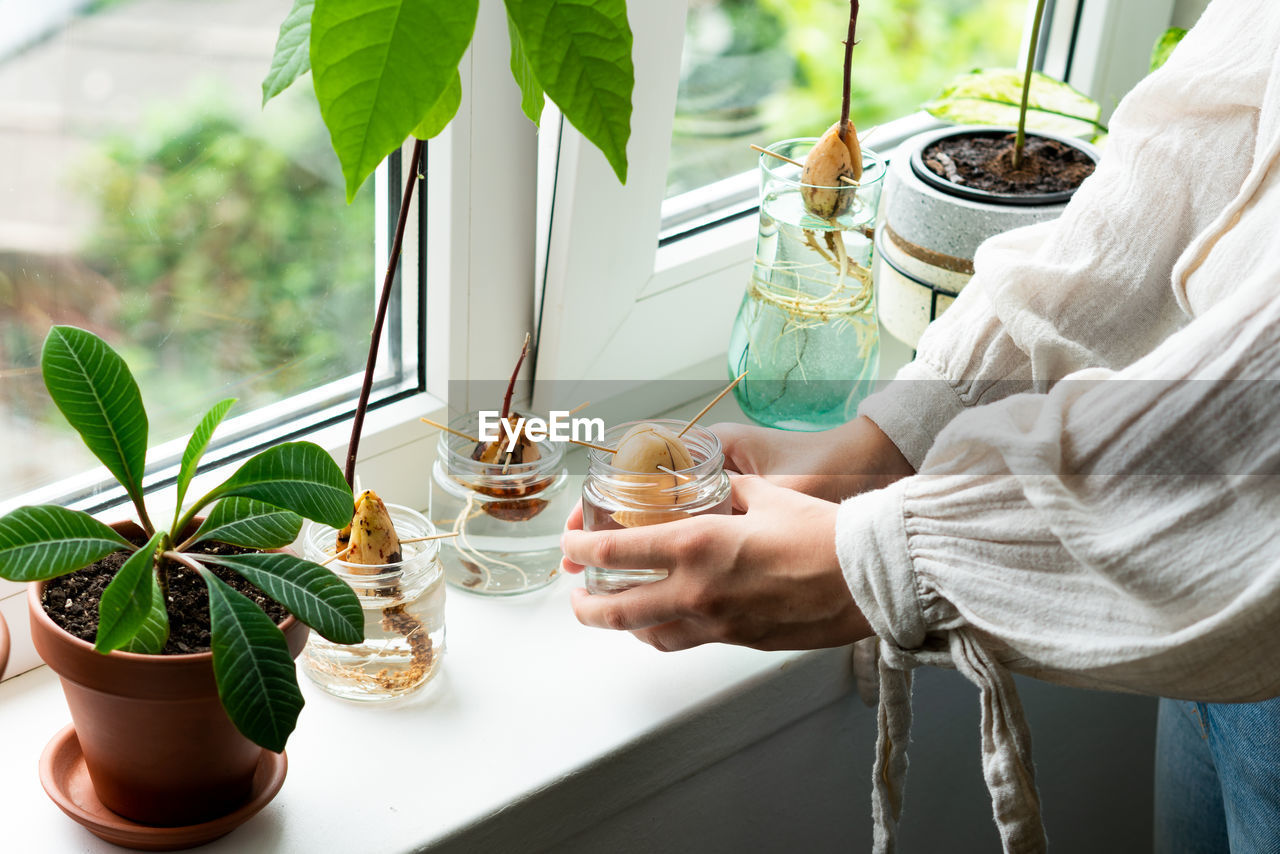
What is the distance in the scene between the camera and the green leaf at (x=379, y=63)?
1.37 ft

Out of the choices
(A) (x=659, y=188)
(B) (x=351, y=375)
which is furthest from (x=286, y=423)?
(A) (x=659, y=188)

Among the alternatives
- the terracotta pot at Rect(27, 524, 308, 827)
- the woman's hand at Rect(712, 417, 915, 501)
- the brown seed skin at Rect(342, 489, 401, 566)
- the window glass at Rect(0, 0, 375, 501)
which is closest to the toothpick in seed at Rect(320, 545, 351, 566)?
the brown seed skin at Rect(342, 489, 401, 566)

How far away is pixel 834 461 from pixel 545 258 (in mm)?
301

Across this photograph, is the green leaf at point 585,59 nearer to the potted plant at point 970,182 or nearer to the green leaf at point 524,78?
the green leaf at point 524,78

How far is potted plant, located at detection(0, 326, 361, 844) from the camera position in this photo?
0.56 m

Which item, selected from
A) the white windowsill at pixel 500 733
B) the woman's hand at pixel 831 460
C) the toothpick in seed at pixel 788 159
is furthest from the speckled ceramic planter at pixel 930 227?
the white windowsill at pixel 500 733

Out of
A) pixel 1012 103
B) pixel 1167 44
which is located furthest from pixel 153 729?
pixel 1167 44

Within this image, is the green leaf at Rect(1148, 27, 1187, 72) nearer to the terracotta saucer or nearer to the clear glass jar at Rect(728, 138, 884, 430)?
the clear glass jar at Rect(728, 138, 884, 430)

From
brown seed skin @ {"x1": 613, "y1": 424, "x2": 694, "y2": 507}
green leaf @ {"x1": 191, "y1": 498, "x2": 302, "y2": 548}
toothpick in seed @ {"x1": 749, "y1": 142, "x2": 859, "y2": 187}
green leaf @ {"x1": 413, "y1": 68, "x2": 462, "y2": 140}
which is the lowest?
brown seed skin @ {"x1": 613, "y1": 424, "x2": 694, "y2": 507}

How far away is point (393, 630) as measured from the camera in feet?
2.56

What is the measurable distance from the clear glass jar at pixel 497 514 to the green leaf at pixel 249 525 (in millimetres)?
236

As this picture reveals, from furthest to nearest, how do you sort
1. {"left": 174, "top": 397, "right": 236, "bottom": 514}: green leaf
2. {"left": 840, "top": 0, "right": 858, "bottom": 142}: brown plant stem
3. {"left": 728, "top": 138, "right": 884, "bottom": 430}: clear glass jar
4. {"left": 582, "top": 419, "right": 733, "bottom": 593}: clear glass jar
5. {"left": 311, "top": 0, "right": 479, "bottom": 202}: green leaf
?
{"left": 728, "top": 138, "right": 884, "bottom": 430}: clear glass jar, {"left": 840, "top": 0, "right": 858, "bottom": 142}: brown plant stem, {"left": 582, "top": 419, "right": 733, "bottom": 593}: clear glass jar, {"left": 174, "top": 397, "right": 236, "bottom": 514}: green leaf, {"left": 311, "top": 0, "right": 479, "bottom": 202}: green leaf

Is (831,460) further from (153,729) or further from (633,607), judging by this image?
(153,729)

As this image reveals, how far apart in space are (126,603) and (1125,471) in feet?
1.57
